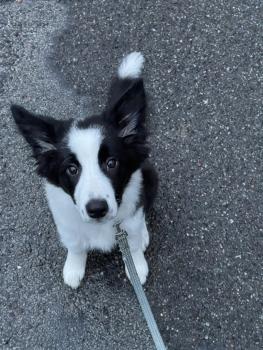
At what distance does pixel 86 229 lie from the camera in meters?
2.84

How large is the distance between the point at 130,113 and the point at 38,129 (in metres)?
0.45

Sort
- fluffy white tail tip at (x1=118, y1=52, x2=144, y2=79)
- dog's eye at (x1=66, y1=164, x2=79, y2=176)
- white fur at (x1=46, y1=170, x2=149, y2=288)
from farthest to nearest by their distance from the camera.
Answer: fluffy white tail tip at (x1=118, y1=52, x2=144, y2=79), white fur at (x1=46, y1=170, x2=149, y2=288), dog's eye at (x1=66, y1=164, x2=79, y2=176)

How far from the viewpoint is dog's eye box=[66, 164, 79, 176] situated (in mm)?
2354

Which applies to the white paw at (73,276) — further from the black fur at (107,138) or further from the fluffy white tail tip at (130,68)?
the fluffy white tail tip at (130,68)

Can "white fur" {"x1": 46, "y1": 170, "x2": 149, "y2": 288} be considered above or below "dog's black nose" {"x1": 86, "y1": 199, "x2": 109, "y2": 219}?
below

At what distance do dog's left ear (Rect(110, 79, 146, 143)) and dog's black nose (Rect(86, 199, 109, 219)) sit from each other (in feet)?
1.42

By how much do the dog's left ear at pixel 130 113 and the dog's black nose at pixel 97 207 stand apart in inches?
17.1

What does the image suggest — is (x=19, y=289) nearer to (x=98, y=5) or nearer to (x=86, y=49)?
(x=86, y=49)

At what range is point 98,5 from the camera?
4.11 metres

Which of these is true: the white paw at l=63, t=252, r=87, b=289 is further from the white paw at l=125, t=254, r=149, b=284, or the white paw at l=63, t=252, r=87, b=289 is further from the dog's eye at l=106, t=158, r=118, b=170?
the dog's eye at l=106, t=158, r=118, b=170

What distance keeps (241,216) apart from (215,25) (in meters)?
1.59

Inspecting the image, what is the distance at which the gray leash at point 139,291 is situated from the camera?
2.47 meters

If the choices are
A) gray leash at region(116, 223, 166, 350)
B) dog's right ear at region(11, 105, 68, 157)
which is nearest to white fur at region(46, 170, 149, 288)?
gray leash at region(116, 223, 166, 350)

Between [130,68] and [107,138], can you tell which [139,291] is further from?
[130,68]
